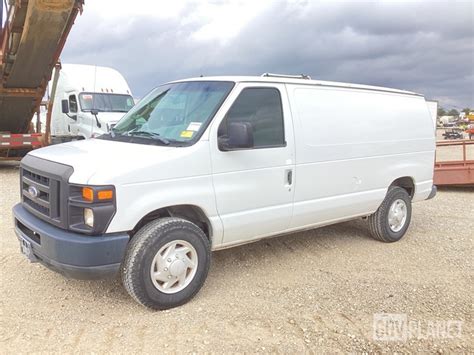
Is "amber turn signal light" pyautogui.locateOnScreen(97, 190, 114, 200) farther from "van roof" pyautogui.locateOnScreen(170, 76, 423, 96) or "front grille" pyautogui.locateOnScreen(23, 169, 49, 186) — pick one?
"van roof" pyautogui.locateOnScreen(170, 76, 423, 96)

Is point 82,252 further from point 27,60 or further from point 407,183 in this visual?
point 27,60

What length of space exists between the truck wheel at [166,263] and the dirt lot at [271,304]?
0.51ft

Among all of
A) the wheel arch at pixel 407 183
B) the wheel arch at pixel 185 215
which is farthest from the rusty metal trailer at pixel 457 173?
the wheel arch at pixel 185 215

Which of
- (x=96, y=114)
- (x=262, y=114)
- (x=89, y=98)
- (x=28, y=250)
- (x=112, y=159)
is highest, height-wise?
(x=89, y=98)

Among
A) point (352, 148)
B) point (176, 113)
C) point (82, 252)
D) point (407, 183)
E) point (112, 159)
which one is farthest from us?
point (407, 183)

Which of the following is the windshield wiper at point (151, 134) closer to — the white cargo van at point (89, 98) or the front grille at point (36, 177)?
the front grille at point (36, 177)

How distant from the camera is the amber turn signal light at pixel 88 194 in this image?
3.48 m

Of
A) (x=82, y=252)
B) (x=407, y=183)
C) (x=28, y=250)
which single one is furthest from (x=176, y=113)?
(x=407, y=183)

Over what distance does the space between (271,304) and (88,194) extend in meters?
1.90

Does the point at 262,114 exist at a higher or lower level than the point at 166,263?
higher

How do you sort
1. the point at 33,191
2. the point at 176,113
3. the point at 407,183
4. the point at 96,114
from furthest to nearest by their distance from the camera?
the point at 96,114 < the point at 407,183 < the point at 176,113 < the point at 33,191

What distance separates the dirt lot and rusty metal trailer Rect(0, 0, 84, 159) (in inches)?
198

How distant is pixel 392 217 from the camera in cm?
614

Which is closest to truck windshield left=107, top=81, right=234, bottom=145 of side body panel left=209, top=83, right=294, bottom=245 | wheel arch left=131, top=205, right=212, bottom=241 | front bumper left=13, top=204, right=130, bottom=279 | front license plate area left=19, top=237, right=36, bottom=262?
side body panel left=209, top=83, right=294, bottom=245
